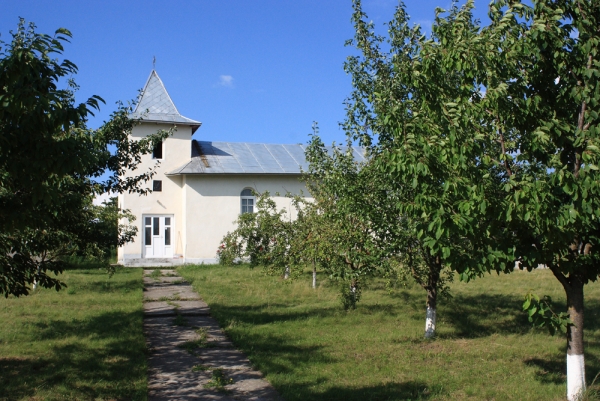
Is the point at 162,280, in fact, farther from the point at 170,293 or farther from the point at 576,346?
the point at 576,346

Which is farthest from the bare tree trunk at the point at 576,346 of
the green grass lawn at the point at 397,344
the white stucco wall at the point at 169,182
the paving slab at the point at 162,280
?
the white stucco wall at the point at 169,182

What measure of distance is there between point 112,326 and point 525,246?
8.45 meters

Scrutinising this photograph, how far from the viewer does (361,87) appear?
9.86 metres

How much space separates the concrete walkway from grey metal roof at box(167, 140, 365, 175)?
1406 centimetres

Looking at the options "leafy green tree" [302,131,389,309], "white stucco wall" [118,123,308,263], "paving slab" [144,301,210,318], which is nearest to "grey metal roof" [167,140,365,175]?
"white stucco wall" [118,123,308,263]

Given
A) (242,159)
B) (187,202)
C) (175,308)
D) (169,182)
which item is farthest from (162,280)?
(242,159)

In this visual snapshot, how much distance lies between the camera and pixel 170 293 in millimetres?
17125

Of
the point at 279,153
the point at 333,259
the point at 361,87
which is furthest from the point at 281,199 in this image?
the point at 361,87

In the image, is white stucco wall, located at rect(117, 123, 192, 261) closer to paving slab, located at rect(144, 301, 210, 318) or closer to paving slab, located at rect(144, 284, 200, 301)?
paving slab, located at rect(144, 284, 200, 301)

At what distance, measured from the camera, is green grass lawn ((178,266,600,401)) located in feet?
24.4

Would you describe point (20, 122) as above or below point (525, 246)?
above

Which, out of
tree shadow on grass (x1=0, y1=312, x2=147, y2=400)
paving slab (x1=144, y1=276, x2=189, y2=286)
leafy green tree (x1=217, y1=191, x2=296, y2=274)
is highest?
leafy green tree (x1=217, y1=191, x2=296, y2=274)

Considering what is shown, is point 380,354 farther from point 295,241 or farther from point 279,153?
point 279,153

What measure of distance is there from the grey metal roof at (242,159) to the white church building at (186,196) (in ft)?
0.17
